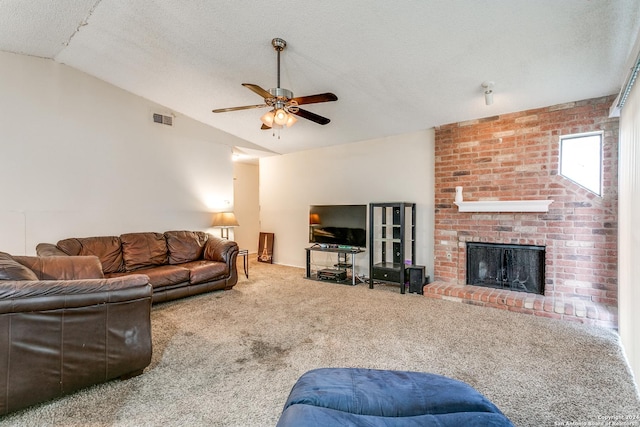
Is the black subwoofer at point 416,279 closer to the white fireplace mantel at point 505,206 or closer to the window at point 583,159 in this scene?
the white fireplace mantel at point 505,206

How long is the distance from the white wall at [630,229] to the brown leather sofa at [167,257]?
4397 millimetres

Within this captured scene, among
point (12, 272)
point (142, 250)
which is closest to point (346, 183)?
point (142, 250)

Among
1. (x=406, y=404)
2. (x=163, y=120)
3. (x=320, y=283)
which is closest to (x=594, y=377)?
(x=406, y=404)

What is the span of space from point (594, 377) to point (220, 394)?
266cm

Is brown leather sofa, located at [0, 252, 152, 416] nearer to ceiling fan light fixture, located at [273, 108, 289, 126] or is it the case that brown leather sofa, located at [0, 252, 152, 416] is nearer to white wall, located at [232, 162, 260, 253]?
ceiling fan light fixture, located at [273, 108, 289, 126]

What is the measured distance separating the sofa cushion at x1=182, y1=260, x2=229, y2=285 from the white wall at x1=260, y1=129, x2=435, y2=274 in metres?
2.14

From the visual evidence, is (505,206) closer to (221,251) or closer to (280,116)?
(280,116)

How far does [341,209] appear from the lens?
18.2 feet

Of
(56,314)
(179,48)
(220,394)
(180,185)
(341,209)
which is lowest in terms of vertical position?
(220,394)

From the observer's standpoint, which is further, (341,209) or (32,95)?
(341,209)

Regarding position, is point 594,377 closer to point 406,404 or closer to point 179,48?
point 406,404

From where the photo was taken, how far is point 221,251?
4742 mm

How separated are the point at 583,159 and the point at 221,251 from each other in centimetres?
496

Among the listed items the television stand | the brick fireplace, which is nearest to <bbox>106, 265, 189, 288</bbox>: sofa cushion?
the television stand
